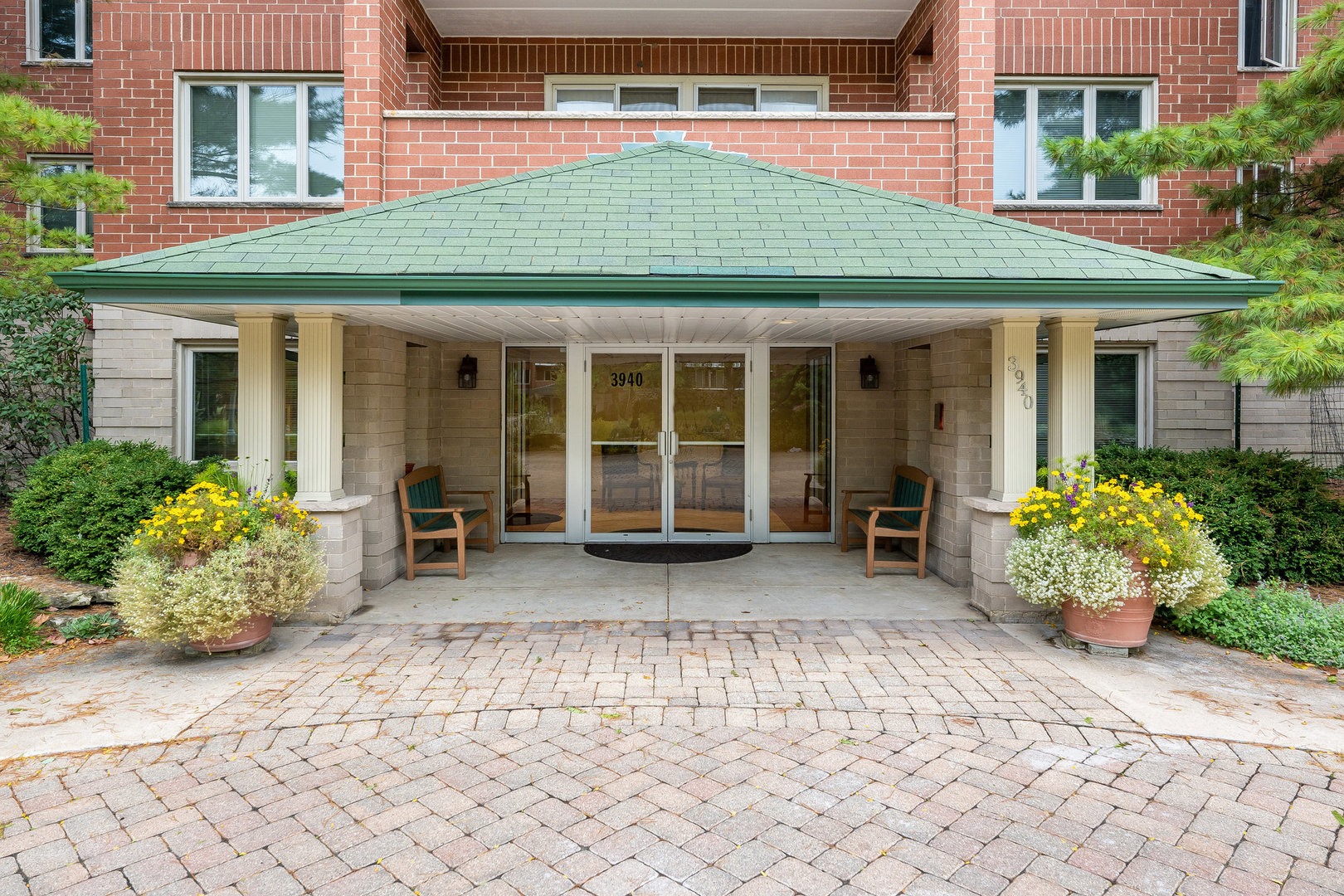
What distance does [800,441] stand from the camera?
940 cm

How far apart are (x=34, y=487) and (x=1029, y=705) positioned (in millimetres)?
8130

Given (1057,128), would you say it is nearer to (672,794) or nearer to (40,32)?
(672,794)

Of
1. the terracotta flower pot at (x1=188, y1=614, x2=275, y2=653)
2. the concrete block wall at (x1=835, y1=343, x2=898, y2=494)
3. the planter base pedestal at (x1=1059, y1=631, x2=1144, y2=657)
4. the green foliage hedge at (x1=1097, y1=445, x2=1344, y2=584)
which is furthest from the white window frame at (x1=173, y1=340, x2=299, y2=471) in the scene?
the green foliage hedge at (x1=1097, y1=445, x2=1344, y2=584)

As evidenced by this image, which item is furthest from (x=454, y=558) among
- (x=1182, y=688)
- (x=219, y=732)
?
(x=1182, y=688)

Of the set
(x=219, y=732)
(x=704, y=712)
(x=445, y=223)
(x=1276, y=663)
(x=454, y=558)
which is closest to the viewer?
(x=219, y=732)

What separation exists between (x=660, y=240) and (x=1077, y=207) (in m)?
6.04

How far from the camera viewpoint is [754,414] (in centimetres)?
923

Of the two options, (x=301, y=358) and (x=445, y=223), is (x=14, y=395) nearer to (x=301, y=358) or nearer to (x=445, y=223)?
(x=301, y=358)

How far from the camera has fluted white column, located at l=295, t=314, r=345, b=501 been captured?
5875mm

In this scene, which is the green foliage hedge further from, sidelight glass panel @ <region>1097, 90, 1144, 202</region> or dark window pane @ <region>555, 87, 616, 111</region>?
dark window pane @ <region>555, 87, 616, 111</region>

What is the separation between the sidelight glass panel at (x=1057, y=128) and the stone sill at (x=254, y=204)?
322 inches

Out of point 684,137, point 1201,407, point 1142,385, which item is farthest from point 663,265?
point 1201,407

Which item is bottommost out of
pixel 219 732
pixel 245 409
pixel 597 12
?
pixel 219 732

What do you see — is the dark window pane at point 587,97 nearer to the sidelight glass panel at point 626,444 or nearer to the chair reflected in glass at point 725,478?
the sidelight glass panel at point 626,444
